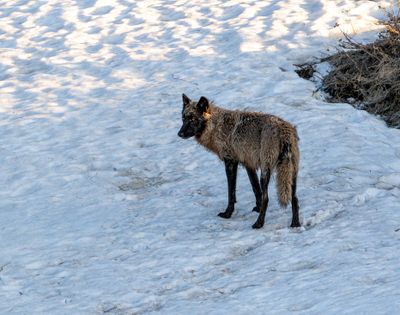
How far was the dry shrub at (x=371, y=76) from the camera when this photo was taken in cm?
1176

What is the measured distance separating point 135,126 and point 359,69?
418 cm

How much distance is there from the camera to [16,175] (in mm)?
10789

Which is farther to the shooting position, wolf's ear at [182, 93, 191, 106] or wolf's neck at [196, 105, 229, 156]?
wolf's ear at [182, 93, 191, 106]

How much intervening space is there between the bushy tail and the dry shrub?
3770 millimetres

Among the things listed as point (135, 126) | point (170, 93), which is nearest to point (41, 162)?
point (135, 126)

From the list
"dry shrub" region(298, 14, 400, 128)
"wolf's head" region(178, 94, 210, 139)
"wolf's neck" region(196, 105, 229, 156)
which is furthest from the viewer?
"dry shrub" region(298, 14, 400, 128)

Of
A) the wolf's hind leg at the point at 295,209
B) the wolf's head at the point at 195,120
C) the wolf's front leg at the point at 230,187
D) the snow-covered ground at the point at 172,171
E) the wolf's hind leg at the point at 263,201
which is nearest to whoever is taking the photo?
the snow-covered ground at the point at 172,171

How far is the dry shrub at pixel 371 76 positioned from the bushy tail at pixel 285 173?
3770mm

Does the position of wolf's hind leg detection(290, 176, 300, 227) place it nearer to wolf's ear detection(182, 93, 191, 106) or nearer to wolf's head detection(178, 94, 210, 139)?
wolf's head detection(178, 94, 210, 139)

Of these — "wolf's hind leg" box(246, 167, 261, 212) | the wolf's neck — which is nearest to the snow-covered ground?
"wolf's hind leg" box(246, 167, 261, 212)

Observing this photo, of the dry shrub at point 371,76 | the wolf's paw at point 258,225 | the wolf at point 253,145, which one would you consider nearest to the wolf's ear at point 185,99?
the wolf at point 253,145

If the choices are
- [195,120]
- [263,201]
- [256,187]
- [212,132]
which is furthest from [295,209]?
[195,120]

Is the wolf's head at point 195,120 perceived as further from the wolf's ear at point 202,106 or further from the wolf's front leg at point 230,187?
the wolf's front leg at point 230,187

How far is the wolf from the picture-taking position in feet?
26.7
